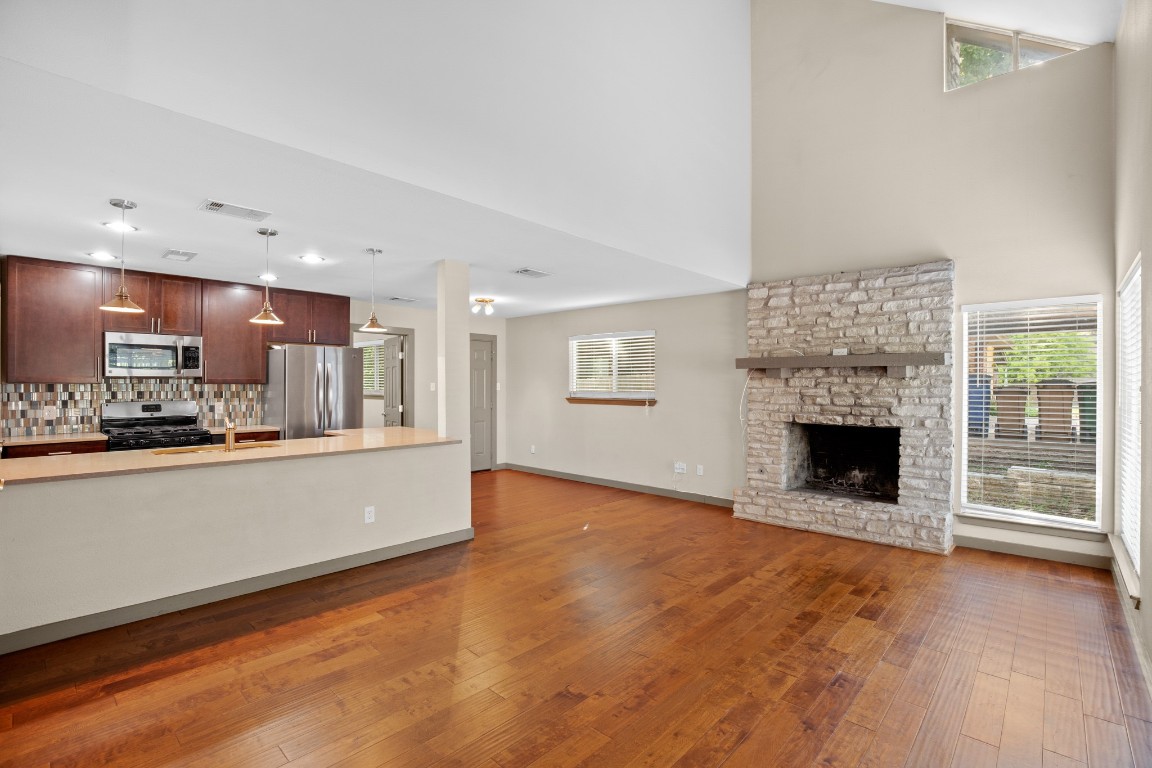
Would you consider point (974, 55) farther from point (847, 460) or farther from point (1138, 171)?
point (847, 460)

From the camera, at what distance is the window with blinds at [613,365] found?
23.0 ft

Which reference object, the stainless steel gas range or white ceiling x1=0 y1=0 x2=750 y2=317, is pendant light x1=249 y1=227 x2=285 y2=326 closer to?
white ceiling x1=0 y1=0 x2=750 y2=317

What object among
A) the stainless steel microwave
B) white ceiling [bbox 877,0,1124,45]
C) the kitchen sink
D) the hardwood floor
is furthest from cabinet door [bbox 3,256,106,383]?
white ceiling [bbox 877,0,1124,45]

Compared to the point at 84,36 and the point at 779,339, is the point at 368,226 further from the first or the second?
the point at 779,339

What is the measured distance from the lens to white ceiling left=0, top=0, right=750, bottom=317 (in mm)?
2119

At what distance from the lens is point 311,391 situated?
5863mm

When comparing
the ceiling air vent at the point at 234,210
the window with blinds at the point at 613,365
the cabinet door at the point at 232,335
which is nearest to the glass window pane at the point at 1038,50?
the window with blinds at the point at 613,365

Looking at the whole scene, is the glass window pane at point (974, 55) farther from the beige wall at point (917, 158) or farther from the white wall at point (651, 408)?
the white wall at point (651, 408)

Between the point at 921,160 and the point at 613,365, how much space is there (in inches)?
156

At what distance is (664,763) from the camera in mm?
2043

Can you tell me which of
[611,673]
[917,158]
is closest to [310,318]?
[611,673]

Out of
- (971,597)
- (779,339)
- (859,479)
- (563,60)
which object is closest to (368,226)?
(563,60)

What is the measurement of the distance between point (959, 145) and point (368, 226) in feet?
15.0

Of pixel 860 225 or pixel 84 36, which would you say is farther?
pixel 860 225
